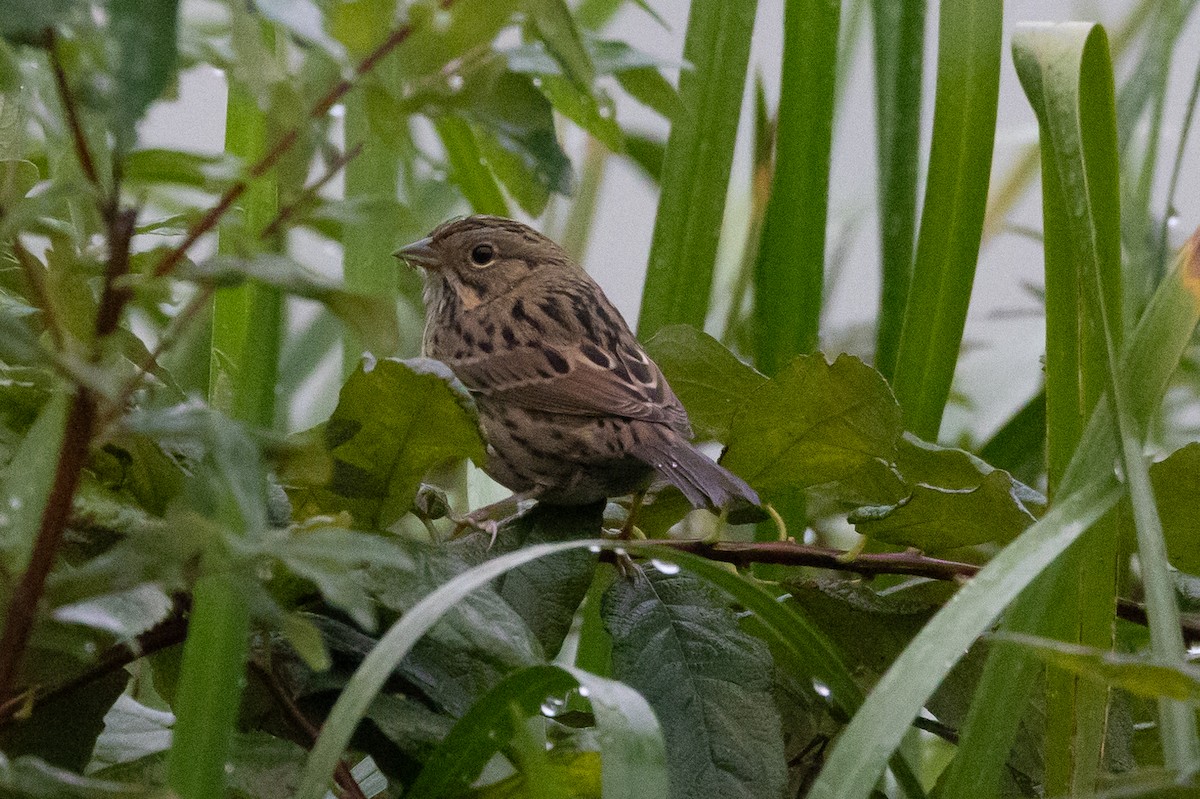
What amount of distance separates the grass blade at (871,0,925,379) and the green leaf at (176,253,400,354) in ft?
3.35

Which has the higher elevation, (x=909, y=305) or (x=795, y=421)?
(x=909, y=305)

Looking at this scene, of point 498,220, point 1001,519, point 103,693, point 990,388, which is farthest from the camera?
point 990,388

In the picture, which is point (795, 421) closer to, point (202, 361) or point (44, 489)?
point (44, 489)

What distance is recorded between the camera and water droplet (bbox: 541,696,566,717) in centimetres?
103

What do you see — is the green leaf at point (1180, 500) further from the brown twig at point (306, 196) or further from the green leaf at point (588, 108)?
the brown twig at point (306, 196)

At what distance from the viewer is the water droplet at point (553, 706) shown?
3.39ft

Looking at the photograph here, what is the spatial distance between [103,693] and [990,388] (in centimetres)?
179

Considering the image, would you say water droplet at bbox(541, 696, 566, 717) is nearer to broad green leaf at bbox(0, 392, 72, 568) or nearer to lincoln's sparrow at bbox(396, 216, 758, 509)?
lincoln's sparrow at bbox(396, 216, 758, 509)

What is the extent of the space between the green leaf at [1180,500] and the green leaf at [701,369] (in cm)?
32

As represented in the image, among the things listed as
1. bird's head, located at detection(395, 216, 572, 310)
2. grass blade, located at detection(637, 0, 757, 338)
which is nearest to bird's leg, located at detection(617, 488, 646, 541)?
grass blade, located at detection(637, 0, 757, 338)

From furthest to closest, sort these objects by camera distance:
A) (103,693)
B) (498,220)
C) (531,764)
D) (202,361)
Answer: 1. (498,220)
2. (202,361)
3. (103,693)
4. (531,764)

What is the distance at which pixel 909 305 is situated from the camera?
139 centimetres

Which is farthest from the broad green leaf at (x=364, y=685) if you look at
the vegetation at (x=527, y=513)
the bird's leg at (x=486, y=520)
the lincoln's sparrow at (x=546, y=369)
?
the lincoln's sparrow at (x=546, y=369)

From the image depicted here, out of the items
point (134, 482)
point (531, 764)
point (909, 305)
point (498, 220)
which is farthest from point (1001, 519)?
point (498, 220)
